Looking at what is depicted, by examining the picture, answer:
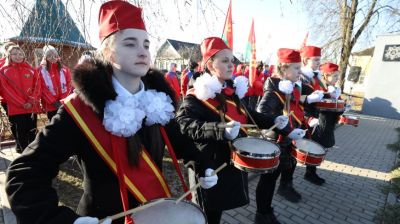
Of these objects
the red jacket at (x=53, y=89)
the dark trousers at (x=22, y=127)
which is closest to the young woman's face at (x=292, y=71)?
the red jacket at (x=53, y=89)

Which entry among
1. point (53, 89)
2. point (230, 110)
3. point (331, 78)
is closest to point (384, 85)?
point (331, 78)

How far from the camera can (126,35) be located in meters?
1.61

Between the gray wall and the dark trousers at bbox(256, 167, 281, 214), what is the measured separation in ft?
46.4

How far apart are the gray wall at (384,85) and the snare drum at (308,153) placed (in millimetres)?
13597

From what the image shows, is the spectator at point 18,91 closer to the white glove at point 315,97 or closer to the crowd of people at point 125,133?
the crowd of people at point 125,133

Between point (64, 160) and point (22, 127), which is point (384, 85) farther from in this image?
point (64, 160)

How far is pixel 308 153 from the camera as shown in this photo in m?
3.39

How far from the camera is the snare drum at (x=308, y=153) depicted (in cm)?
339

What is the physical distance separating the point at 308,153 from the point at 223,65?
5.45 feet

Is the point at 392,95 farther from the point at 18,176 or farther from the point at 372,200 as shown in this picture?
the point at 18,176

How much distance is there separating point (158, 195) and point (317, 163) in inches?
97.1

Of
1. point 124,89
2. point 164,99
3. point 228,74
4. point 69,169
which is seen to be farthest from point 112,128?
point 69,169

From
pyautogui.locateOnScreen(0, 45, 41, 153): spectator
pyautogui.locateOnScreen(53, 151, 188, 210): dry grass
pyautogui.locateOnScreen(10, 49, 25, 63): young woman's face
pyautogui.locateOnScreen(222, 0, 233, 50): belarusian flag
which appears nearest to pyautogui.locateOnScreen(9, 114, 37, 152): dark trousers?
pyautogui.locateOnScreen(0, 45, 41, 153): spectator

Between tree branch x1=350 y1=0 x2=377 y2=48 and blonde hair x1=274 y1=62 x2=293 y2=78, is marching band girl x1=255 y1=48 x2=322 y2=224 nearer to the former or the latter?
blonde hair x1=274 y1=62 x2=293 y2=78
